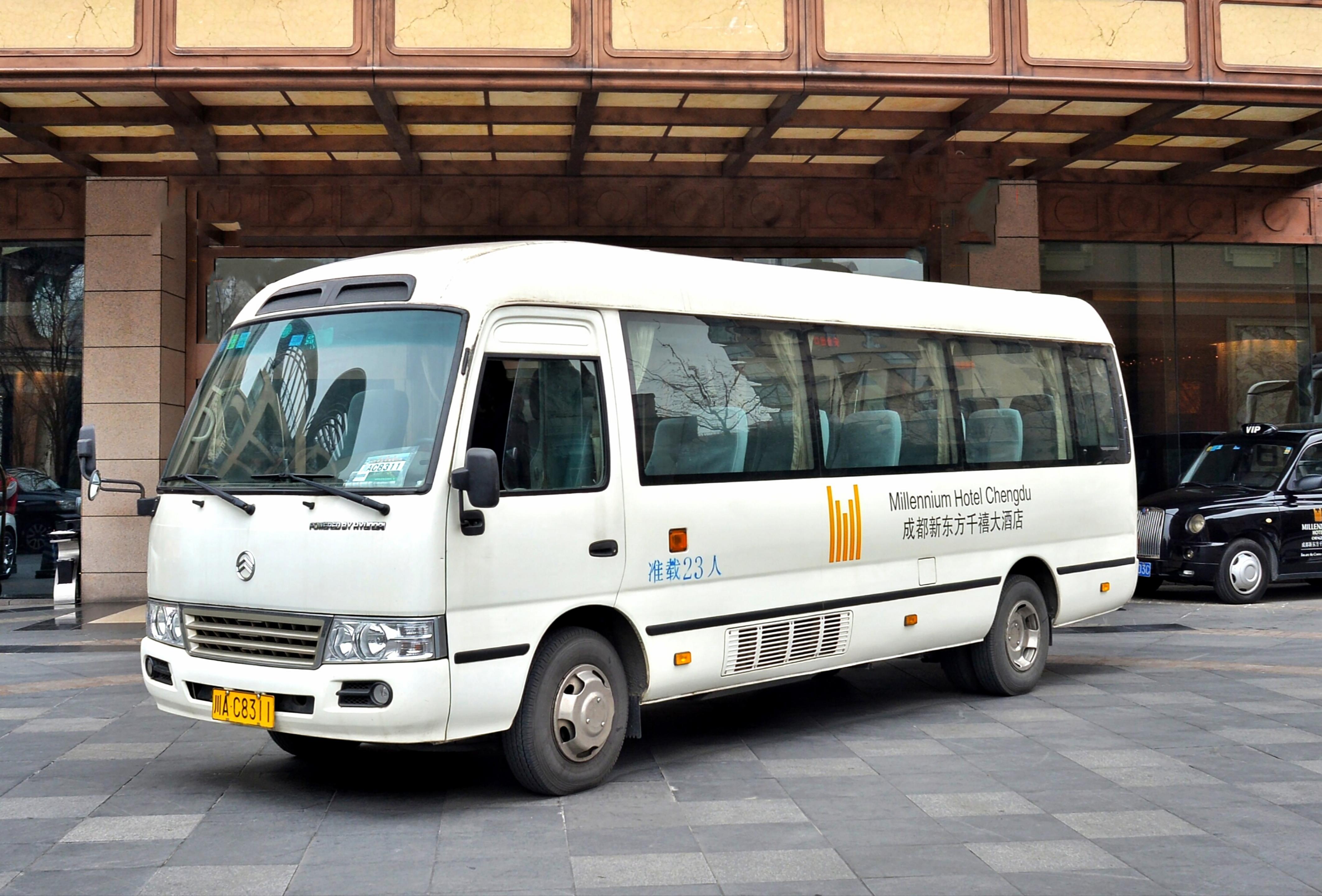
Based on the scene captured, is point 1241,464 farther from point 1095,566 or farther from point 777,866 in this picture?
point 777,866

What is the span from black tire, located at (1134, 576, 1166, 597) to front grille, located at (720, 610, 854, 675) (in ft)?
28.4

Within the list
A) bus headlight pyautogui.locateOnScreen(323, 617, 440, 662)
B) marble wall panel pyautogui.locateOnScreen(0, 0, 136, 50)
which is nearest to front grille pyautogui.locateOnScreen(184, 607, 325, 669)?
bus headlight pyautogui.locateOnScreen(323, 617, 440, 662)

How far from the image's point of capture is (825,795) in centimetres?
657

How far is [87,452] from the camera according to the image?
6914mm

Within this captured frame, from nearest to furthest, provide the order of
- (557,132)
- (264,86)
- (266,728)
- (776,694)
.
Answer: (266,728)
(776,694)
(264,86)
(557,132)

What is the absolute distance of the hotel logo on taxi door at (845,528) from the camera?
314 inches

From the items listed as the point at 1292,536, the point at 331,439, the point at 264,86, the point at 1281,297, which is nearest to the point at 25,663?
the point at 264,86

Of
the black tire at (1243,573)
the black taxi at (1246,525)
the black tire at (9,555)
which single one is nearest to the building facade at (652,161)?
the black tire at (9,555)

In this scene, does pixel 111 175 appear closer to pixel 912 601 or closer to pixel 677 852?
pixel 912 601

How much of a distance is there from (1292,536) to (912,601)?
8947 mm

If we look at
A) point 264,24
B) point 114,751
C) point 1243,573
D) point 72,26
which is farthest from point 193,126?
point 1243,573

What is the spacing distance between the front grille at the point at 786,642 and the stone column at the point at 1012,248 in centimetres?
963

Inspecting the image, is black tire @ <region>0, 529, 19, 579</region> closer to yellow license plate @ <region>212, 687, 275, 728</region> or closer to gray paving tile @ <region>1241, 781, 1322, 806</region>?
yellow license plate @ <region>212, 687, 275, 728</region>

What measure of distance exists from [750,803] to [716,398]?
2.21 metres
